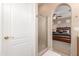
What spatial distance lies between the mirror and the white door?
10.9 inches

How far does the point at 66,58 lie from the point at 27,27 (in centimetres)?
61

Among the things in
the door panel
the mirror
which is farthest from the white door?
the mirror

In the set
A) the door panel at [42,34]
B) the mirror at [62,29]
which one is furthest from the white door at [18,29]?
the mirror at [62,29]

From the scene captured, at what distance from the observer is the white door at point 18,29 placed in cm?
164

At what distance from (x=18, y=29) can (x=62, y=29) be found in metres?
0.55

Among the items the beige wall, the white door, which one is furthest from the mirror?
the white door

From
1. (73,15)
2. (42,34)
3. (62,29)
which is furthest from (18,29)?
(73,15)

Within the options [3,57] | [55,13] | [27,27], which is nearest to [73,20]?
[55,13]

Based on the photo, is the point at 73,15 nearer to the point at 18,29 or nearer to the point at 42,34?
the point at 42,34

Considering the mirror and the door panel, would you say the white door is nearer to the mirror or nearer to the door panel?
the door panel

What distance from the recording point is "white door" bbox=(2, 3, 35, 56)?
164 centimetres

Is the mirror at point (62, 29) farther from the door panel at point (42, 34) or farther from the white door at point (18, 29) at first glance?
the white door at point (18, 29)

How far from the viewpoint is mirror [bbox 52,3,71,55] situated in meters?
1.64

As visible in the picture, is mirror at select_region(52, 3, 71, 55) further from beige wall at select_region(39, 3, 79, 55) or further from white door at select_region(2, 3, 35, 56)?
white door at select_region(2, 3, 35, 56)
